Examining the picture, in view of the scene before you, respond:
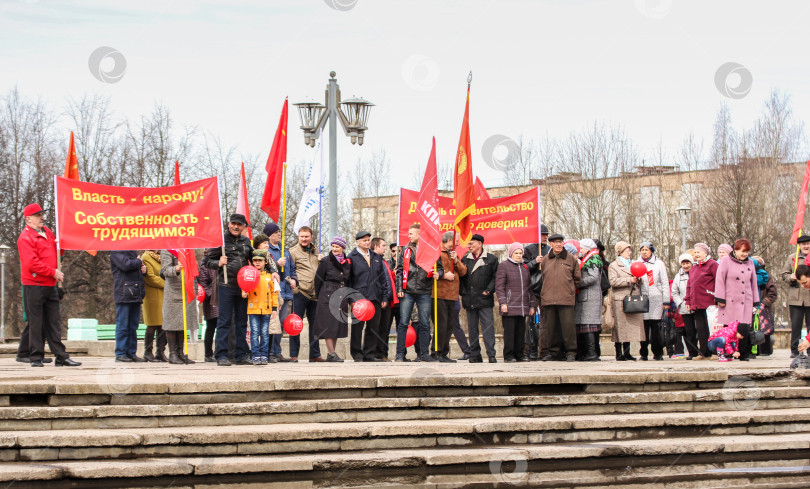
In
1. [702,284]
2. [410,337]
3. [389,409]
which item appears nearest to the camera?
[389,409]

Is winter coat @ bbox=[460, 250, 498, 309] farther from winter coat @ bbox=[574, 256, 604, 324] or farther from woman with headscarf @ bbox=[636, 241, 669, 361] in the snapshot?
woman with headscarf @ bbox=[636, 241, 669, 361]

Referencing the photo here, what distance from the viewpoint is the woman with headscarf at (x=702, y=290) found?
14625mm

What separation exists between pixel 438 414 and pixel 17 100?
117 ft

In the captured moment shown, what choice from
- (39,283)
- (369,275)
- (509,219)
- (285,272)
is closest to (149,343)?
(285,272)

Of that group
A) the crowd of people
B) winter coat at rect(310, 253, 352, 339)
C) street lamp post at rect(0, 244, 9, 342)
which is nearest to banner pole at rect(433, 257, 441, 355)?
the crowd of people

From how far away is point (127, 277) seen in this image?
1320cm

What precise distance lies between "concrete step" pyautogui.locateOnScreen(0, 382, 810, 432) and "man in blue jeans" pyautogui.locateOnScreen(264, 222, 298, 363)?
17.1 feet

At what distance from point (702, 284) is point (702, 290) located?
0.09m

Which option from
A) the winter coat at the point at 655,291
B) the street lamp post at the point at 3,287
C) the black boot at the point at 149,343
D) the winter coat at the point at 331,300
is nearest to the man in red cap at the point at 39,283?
the black boot at the point at 149,343

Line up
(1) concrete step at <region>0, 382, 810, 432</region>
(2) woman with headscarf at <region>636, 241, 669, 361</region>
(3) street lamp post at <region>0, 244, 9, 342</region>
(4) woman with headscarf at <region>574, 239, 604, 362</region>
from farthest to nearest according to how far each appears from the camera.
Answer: (3) street lamp post at <region>0, 244, 9, 342</region>, (2) woman with headscarf at <region>636, 241, 669, 361</region>, (4) woman with headscarf at <region>574, 239, 604, 362</region>, (1) concrete step at <region>0, 382, 810, 432</region>

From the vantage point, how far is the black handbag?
48.1ft

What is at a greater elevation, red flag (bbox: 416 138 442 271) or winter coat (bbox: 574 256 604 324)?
red flag (bbox: 416 138 442 271)

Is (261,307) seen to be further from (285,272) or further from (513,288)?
(513,288)

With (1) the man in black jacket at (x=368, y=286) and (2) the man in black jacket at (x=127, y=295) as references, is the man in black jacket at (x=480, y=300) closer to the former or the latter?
(1) the man in black jacket at (x=368, y=286)
